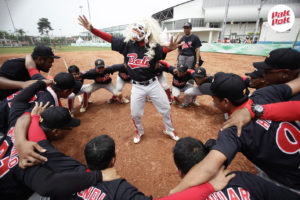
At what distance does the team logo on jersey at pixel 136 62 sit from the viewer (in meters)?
2.85

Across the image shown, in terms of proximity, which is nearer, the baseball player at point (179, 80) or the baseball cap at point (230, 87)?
the baseball cap at point (230, 87)

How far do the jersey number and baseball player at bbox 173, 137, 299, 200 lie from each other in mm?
403

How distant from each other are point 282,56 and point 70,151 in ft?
13.0

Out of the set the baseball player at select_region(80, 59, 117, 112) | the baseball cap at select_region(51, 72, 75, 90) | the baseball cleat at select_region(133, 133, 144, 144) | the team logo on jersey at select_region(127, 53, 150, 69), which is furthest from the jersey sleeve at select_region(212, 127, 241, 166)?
the baseball player at select_region(80, 59, 117, 112)

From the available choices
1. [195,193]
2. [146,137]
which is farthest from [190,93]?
[195,193]

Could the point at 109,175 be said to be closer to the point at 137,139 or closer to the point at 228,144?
the point at 228,144

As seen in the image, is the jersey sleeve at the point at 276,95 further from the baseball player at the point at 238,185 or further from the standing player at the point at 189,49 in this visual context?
the standing player at the point at 189,49

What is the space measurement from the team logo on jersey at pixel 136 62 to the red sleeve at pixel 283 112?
79.8 inches

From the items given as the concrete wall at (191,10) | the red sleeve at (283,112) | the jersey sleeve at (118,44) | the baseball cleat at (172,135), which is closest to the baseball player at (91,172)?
the red sleeve at (283,112)

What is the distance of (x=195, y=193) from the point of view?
1.10 metres

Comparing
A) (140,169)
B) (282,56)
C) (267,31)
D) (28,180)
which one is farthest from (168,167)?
(267,31)

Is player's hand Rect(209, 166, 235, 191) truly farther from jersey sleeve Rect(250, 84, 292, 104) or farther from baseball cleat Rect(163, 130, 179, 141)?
baseball cleat Rect(163, 130, 179, 141)

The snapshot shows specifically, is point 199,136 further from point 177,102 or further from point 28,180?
point 28,180

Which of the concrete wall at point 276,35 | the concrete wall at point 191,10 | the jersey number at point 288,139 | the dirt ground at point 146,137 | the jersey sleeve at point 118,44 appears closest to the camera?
the jersey number at point 288,139
